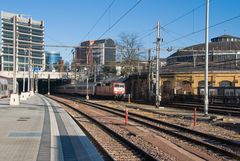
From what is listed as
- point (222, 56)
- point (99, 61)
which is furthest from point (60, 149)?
point (99, 61)

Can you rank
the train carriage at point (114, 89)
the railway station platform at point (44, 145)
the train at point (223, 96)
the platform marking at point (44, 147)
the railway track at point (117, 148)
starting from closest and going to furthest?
the platform marking at point (44, 147), the railway station platform at point (44, 145), the railway track at point (117, 148), the train at point (223, 96), the train carriage at point (114, 89)

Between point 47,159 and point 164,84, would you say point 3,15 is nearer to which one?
point 164,84

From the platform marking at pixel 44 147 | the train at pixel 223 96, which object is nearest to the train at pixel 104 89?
the train at pixel 223 96

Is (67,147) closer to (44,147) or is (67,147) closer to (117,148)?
(44,147)

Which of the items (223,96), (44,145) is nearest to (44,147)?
(44,145)

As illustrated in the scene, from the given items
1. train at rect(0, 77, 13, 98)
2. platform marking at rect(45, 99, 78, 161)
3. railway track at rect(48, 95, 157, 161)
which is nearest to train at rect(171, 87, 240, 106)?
train at rect(0, 77, 13, 98)

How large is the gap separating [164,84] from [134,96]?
19.1 feet

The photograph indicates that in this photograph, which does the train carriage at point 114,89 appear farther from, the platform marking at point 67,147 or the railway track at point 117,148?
the platform marking at point 67,147

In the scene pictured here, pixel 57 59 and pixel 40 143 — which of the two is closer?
pixel 40 143

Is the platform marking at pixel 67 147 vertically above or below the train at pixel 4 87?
below

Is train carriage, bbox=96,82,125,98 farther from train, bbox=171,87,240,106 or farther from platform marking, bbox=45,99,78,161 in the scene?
platform marking, bbox=45,99,78,161

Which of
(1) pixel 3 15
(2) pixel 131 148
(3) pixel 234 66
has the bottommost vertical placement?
(2) pixel 131 148

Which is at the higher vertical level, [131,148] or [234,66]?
[234,66]

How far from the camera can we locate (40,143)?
13656 millimetres
